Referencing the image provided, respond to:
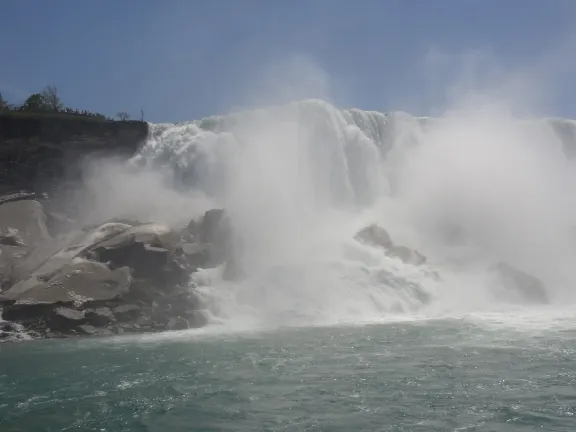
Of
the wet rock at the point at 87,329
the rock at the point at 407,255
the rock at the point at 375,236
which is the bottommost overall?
the wet rock at the point at 87,329

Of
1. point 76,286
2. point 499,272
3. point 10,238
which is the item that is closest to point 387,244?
point 499,272

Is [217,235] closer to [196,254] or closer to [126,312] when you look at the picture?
[196,254]

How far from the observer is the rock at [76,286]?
23.0 m

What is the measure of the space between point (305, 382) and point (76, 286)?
13542 millimetres

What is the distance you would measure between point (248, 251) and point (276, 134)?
38.6 ft

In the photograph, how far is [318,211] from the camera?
35219 mm

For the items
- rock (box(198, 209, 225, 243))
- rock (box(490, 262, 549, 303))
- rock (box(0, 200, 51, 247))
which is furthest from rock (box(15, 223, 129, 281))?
rock (box(490, 262, 549, 303))

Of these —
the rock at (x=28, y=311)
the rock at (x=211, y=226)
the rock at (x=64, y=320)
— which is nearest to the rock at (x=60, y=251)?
the rock at (x=28, y=311)

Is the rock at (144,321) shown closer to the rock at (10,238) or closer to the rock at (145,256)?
the rock at (145,256)

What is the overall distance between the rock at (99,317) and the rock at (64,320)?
0.30 metres

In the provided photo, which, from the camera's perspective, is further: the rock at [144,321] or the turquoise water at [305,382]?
the rock at [144,321]

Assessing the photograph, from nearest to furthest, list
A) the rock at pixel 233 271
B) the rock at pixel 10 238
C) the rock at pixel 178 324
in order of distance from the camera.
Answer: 1. the rock at pixel 178 324
2. the rock at pixel 233 271
3. the rock at pixel 10 238

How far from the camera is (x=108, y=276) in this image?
2444 centimetres

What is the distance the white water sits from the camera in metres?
25.6
